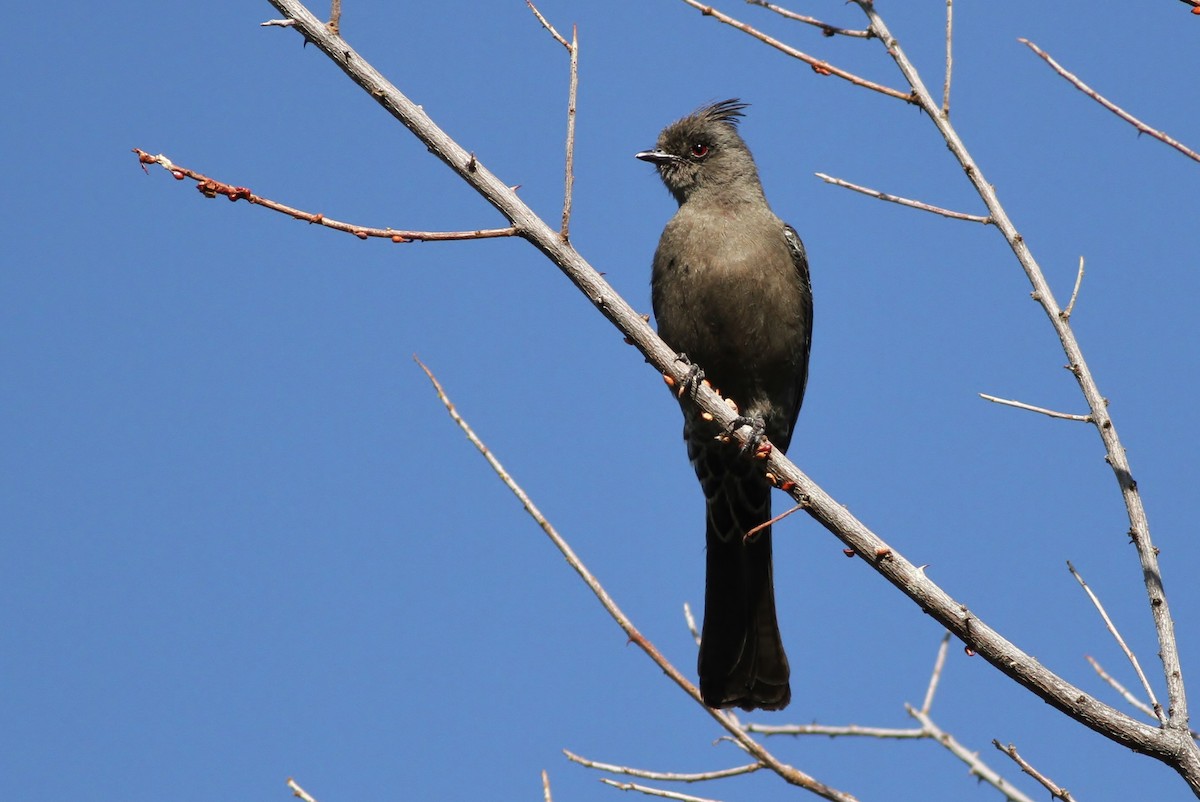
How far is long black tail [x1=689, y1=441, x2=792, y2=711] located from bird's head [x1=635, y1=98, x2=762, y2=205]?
1.70 m

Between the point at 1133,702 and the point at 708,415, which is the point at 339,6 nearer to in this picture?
the point at 708,415

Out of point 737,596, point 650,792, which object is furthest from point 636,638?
point 737,596

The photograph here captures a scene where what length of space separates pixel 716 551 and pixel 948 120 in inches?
128

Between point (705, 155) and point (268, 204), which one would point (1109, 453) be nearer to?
A: point (268, 204)

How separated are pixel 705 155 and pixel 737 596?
2.86 m

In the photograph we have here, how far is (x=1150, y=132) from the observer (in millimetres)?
3646

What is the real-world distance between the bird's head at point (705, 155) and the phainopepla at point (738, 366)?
11 cm

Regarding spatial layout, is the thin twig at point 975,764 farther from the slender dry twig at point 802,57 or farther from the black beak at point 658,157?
the black beak at point 658,157

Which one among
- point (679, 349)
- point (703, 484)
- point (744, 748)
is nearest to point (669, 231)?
point (679, 349)

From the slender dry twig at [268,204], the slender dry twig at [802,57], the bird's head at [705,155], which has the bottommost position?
the slender dry twig at [268,204]

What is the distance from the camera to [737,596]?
6797mm

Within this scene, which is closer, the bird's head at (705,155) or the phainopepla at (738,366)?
the phainopepla at (738,366)

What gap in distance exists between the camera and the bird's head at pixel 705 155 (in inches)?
303

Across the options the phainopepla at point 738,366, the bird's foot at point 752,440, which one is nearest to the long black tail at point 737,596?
the phainopepla at point 738,366
